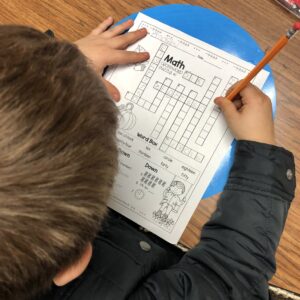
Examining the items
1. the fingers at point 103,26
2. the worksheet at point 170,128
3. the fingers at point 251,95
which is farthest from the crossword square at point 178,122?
the fingers at point 103,26

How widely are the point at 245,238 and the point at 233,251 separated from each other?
25mm

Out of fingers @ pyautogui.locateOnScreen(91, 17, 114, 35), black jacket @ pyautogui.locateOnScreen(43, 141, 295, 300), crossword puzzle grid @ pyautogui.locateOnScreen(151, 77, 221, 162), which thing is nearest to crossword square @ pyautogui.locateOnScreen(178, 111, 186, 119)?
crossword puzzle grid @ pyautogui.locateOnScreen(151, 77, 221, 162)

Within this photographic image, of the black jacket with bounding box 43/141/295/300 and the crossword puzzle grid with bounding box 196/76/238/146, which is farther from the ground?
the crossword puzzle grid with bounding box 196/76/238/146

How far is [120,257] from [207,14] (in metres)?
0.41

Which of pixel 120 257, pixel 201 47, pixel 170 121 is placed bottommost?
pixel 120 257

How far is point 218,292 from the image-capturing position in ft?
1.84

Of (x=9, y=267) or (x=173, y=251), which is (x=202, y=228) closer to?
(x=173, y=251)

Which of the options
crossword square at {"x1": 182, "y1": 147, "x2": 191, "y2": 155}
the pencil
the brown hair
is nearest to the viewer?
the brown hair

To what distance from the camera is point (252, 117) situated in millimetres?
601

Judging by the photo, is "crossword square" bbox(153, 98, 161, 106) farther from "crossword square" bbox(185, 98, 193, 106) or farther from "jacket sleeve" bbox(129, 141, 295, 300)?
"jacket sleeve" bbox(129, 141, 295, 300)

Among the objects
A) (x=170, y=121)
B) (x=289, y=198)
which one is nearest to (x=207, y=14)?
(x=170, y=121)

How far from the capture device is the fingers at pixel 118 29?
0.69 meters

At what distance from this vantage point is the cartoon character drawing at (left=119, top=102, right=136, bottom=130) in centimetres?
67

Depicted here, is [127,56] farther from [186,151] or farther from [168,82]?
[186,151]
